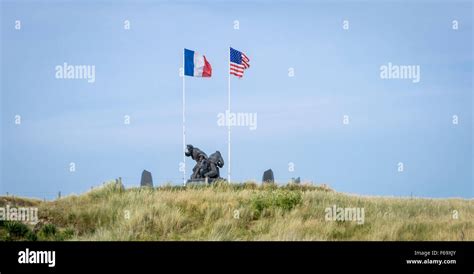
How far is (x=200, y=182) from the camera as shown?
29297 mm

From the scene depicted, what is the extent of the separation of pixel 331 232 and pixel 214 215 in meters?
4.22

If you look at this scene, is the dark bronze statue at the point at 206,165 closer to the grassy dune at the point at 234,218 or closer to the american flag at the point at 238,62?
the american flag at the point at 238,62

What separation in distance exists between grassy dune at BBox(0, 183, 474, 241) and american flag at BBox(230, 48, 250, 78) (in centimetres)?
752

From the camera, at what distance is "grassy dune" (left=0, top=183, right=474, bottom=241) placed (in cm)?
1719

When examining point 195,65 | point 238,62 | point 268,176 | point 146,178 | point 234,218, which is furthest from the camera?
point 268,176

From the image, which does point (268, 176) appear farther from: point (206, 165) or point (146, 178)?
point (146, 178)

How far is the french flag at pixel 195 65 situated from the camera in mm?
28281

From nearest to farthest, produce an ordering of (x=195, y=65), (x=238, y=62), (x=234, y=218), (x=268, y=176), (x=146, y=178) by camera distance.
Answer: (x=234, y=218) → (x=146, y=178) → (x=195, y=65) → (x=238, y=62) → (x=268, y=176)

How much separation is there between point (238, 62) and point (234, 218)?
1156cm

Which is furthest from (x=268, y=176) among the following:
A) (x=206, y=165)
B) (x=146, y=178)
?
(x=146, y=178)

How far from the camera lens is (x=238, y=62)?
28984 mm
